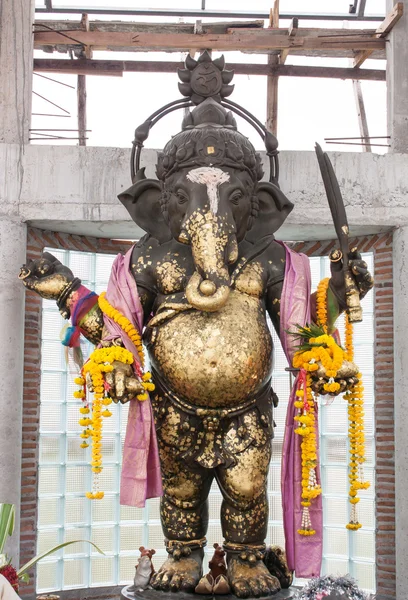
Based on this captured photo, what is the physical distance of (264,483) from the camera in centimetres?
321

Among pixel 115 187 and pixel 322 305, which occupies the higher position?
pixel 115 187

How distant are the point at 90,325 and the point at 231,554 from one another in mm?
927

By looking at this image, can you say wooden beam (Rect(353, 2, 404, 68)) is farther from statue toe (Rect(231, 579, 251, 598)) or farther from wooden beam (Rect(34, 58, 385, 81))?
statue toe (Rect(231, 579, 251, 598))

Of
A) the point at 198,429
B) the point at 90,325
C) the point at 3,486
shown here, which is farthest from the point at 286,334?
the point at 3,486

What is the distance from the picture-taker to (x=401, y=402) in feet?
12.7

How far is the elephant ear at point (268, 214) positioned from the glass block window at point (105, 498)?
1109 millimetres

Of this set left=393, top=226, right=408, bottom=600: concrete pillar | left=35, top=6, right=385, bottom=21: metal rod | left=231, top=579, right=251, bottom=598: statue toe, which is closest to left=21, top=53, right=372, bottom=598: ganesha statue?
left=231, top=579, right=251, bottom=598: statue toe

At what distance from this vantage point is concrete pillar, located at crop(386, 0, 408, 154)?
4086 mm

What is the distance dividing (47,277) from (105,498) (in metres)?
1.42

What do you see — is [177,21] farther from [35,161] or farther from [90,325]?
[90,325]

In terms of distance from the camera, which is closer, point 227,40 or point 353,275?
point 353,275

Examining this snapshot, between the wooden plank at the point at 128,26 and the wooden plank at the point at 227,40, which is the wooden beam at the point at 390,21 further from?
the wooden plank at the point at 128,26

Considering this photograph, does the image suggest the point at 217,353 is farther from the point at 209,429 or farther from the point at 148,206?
the point at 148,206

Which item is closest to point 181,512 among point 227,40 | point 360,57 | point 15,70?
point 15,70
